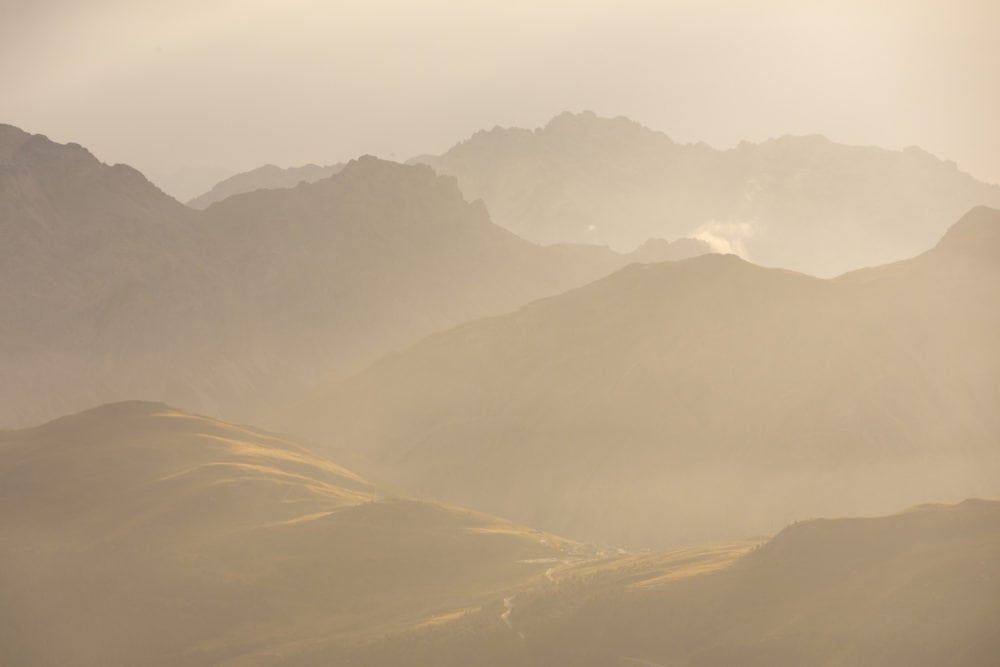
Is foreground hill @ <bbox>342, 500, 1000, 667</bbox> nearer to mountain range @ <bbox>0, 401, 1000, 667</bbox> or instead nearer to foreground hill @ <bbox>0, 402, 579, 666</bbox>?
→ mountain range @ <bbox>0, 401, 1000, 667</bbox>

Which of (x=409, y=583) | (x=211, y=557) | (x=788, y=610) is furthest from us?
(x=211, y=557)

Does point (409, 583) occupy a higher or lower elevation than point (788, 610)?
higher

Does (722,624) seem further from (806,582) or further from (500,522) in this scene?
(500,522)

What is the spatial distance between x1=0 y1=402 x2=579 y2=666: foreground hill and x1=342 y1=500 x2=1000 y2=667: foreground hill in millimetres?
11523

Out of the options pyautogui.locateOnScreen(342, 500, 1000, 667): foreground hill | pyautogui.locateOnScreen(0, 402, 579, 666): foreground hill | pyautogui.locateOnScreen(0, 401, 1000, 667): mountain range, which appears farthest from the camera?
pyautogui.locateOnScreen(0, 402, 579, 666): foreground hill

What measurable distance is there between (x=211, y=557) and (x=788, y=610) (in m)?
63.2

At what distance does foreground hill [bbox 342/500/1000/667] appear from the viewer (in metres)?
82.9

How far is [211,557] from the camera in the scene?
130625 millimetres

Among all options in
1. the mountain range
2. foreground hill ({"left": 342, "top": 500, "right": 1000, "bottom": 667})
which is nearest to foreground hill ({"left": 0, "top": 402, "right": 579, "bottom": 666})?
the mountain range

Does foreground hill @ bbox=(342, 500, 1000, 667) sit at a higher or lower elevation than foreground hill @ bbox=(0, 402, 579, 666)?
lower

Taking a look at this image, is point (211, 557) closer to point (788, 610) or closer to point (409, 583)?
point (409, 583)

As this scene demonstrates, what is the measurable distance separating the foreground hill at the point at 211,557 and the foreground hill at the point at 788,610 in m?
11.5

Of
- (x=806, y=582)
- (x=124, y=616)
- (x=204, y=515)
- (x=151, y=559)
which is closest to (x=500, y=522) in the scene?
(x=204, y=515)

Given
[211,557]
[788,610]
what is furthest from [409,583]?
[788,610]
